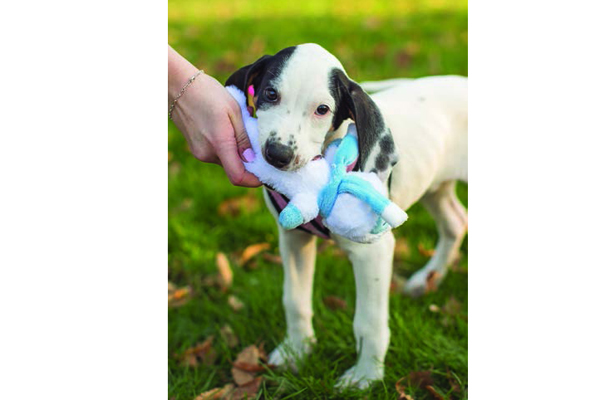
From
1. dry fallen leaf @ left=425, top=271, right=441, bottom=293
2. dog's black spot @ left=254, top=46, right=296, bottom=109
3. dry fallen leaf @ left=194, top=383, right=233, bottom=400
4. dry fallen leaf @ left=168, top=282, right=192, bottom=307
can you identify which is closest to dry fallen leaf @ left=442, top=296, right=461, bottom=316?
dry fallen leaf @ left=425, top=271, right=441, bottom=293

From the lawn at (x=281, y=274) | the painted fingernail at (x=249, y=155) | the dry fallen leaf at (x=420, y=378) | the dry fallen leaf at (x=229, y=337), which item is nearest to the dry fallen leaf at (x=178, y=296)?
the lawn at (x=281, y=274)

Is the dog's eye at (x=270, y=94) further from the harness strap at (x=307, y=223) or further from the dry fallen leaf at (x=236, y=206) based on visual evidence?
the dry fallen leaf at (x=236, y=206)

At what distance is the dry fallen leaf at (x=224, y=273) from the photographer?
3.21 m

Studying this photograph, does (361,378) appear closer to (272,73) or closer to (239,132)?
(239,132)

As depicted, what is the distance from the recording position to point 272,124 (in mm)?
1852

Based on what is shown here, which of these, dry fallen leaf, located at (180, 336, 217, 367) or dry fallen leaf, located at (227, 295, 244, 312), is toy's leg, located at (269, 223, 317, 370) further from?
dry fallen leaf, located at (227, 295, 244, 312)

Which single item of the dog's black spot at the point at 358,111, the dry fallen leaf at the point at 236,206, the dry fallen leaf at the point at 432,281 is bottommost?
the dry fallen leaf at the point at 432,281

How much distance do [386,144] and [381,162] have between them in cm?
6

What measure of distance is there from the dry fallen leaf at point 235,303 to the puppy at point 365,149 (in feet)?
1.31

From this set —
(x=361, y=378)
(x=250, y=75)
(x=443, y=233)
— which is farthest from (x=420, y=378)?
(x=250, y=75)

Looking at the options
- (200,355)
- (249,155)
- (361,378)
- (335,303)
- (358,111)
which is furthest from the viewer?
(335,303)

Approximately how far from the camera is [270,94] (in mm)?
1873

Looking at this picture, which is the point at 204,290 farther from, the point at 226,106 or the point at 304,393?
the point at 226,106

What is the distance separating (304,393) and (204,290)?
39.4 inches
